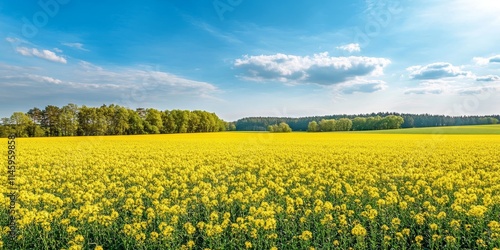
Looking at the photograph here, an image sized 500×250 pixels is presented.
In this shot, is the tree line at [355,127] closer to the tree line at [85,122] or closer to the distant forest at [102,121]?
the distant forest at [102,121]

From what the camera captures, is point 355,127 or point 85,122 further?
point 355,127

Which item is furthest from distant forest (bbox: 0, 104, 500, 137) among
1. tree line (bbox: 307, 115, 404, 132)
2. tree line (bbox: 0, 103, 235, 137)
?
tree line (bbox: 307, 115, 404, 132)

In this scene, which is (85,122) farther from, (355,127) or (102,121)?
(355,127)

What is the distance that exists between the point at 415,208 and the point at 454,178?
487 cm

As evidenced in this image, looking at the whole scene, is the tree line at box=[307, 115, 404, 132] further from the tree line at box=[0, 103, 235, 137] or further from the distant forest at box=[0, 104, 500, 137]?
the tree line at box=[0, 103, 235, 137]

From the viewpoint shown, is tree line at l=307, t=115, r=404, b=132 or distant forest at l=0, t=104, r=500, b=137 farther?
tree line at l=307, t=115, r=404, b=132

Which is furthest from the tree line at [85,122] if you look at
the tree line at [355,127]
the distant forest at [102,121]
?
the tree line at [355,127]

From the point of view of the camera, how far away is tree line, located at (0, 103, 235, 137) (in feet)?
249

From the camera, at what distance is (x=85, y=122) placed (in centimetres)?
8106

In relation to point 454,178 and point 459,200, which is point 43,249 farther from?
point 454,178

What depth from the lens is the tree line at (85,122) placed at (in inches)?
2987

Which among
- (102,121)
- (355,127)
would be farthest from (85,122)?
(355,127)

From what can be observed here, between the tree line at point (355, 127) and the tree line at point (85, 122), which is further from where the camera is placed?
the tree line at point (355, 127)

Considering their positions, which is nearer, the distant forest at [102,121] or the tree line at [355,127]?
the distant forest at [102,121]
